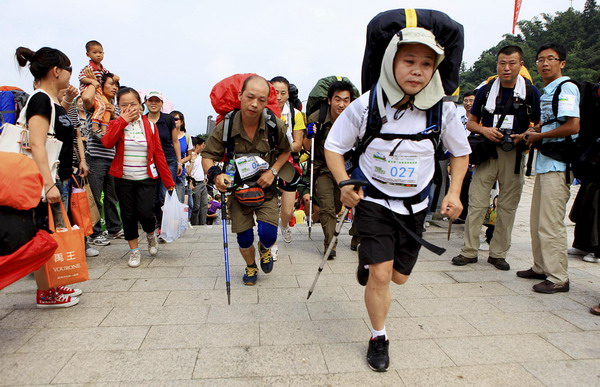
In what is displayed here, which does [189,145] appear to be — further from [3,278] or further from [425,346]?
[425,346]

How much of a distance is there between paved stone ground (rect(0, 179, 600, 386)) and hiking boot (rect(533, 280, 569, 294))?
91 mm

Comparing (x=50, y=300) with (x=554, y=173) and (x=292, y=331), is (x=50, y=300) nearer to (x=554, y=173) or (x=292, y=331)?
(x=292, y=331)

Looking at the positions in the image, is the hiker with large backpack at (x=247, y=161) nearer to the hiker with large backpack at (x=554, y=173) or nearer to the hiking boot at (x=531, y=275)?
the hiker with large backpack at (x=554, y=173)

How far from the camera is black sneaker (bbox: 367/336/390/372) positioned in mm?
2439

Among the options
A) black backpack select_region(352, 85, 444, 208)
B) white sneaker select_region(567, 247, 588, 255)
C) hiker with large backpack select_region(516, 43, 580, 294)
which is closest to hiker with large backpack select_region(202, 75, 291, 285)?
black backpack select_region(352, 85, 444, 208)

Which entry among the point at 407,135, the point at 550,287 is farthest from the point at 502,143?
the point at 407,135

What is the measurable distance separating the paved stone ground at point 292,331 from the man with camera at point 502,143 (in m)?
0.44

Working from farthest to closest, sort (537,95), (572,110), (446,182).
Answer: (446,182) → (537,95) → (572,110)

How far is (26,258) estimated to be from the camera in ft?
8.34

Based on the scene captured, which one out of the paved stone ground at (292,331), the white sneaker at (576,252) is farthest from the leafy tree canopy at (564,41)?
the paved stone ground at (292,331)

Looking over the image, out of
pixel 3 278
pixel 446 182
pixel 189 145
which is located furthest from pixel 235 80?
pixel 446 182

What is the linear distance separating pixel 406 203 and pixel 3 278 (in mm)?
2607

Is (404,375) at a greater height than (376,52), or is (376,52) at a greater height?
(376,52)

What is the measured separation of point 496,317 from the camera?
326 cm
